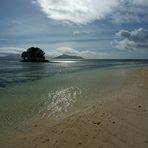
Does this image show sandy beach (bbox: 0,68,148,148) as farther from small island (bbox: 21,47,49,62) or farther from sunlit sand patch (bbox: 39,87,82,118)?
small island (bbox: 21,47,49,62)

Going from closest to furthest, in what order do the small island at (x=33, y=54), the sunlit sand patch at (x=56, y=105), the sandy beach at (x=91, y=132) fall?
the sandy beach at (x=91, y=132) < the sunlit sand patch at (x=56, y=105) < the small island at (x=33, y=54)

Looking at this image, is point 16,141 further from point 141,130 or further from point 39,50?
point 39,50

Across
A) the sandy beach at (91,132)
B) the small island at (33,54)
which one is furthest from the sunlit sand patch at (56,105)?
the small island at (33,54)

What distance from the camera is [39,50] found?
144750 mm

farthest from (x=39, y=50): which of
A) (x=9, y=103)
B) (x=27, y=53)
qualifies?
(x=9, y=103)

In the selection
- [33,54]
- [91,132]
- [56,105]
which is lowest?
[56,105]

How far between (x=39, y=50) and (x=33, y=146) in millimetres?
141543

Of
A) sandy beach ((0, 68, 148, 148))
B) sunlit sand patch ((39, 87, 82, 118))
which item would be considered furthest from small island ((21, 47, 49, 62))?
sandy beach ((0, 68, 148, 148))

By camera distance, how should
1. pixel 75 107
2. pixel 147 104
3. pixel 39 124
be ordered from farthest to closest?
pixel 75 107 → pixel 147 104 → pixel 39 124

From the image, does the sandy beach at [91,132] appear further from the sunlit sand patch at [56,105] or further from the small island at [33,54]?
the small island at [33,54]

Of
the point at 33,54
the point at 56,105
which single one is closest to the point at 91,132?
the point at 56,105

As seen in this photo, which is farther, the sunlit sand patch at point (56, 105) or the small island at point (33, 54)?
the small island at point (33, 54)

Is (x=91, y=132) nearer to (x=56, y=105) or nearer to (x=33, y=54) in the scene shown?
(x=56, y=105)

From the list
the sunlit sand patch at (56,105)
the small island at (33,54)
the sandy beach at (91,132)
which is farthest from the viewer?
the small island at (33,54)
